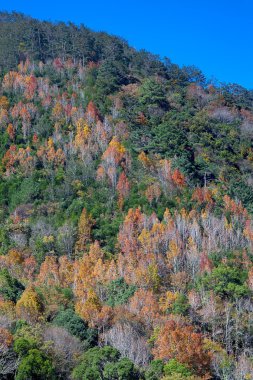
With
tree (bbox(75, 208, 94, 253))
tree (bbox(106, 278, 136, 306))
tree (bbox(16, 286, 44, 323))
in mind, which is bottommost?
tree (bbox(16, 286, 44, 323))

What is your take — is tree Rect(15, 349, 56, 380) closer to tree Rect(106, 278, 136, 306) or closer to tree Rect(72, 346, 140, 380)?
tree Rect(72, 346, 140, 380)

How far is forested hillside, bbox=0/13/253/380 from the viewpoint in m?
38.1

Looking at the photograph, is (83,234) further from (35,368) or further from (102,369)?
(35,368)

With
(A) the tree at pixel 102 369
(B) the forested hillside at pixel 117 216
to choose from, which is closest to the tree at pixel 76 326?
(B) the forested hillside at pixel 117 216

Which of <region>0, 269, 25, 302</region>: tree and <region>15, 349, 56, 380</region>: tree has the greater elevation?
<region>0, 269, 25, 302</region>: tree

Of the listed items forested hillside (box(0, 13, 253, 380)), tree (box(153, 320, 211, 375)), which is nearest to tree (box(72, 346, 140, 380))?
forested hillside (box(0, 13, 253, 380))

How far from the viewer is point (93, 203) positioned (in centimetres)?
7156

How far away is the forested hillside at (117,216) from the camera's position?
125 ft

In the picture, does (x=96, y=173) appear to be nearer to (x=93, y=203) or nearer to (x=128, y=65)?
(x=93, y=203)

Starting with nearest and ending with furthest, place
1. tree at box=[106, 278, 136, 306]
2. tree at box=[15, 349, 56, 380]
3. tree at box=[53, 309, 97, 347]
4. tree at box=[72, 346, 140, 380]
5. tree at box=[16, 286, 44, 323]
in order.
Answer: tree at box=[15, 349, 56, 380] → tree at box=[72, 346, 140, 380] → tree at box=[53, 309, 97, 347] → tree at box=[16, 286, 44, 323] → tree at box=[106, 278, 136, 306]

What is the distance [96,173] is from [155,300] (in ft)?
96.4

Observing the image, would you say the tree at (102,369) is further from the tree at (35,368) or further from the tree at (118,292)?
the tree at (118,292)

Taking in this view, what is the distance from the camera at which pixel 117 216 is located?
7012cm

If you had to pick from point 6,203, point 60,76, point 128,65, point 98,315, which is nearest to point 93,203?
point 6,203
